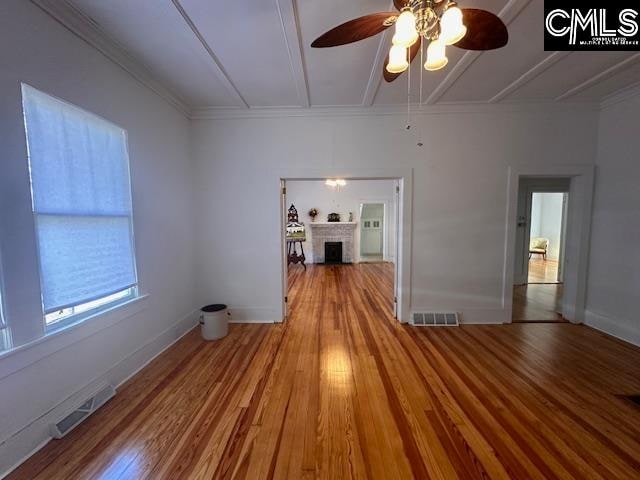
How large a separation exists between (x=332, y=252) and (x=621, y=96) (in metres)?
6.20

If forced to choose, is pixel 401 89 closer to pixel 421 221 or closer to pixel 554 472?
pixel 421 221

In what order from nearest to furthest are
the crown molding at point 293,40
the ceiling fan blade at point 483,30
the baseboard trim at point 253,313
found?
the ceiling fan blade at point 483,30
the crown molding at point 293,40
the baseboard trim at point 253,313

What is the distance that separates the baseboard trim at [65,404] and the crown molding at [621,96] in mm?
5662

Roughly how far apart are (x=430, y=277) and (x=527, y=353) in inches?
47.0

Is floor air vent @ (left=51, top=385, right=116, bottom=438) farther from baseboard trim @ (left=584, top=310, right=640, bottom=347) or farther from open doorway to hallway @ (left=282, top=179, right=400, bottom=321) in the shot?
open doorway to hallway @ (left=282, top=179, right=400, bottom=321)

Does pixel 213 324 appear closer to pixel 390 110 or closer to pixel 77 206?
pixel 77 206

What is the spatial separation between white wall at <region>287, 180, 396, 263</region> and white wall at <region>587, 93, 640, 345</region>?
4.95 m

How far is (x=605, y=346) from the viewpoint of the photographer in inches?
104

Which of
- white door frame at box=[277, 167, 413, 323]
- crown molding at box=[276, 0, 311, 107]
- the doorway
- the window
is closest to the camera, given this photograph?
the window

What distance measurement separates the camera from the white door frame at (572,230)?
3084 mm

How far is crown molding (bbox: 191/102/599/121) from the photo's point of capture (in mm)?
3025

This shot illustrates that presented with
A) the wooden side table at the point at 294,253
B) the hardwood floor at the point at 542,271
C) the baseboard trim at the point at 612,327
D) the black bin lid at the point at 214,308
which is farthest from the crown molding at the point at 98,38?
the hardwood floor at the point at 542,271

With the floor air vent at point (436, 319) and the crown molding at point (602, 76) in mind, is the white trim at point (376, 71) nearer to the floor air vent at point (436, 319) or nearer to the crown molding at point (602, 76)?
the crown molding at point (602, 76)

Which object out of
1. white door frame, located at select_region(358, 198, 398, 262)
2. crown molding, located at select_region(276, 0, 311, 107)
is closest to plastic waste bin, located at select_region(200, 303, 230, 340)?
crown molding, located at select_region(276, 0, 311, 107)
